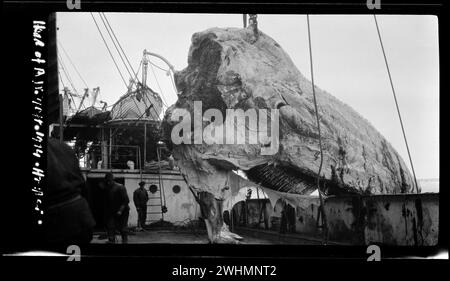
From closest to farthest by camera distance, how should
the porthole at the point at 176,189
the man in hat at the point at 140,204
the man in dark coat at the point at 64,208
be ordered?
the man in dark coat at the point at 64,208 < the man in hat at the point at 140,204 < the porthole at the point at 176,189

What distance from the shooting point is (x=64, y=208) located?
3186 millimetres

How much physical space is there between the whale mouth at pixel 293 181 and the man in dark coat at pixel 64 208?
124 cm

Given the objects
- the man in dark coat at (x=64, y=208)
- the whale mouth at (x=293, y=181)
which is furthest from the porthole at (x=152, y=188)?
the whale mouth at (x=293, y=181)

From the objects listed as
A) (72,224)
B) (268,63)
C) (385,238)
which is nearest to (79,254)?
(72,224)

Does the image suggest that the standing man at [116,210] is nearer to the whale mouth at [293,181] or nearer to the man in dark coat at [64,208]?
the man in dark coat at [64,208]

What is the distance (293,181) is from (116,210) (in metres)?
1.36

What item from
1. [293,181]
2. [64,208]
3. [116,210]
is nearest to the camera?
[64,208]

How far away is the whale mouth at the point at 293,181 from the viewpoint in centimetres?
361

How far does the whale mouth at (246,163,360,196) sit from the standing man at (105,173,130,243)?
94 centimetres

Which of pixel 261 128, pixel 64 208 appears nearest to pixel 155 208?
pixel 64 208

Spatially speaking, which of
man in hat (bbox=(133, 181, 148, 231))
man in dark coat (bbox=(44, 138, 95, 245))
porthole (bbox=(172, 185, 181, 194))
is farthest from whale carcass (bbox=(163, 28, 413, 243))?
man in dark coat (bbox=(44, 138, 95, 245))

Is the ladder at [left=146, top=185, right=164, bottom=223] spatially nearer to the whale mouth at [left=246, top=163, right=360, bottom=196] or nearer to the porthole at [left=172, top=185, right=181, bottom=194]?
the porthole at [left=172, top=185, right=181, bottom=194]

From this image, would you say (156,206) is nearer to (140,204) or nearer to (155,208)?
(155,208)

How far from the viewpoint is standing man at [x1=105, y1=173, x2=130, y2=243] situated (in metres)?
3.26
